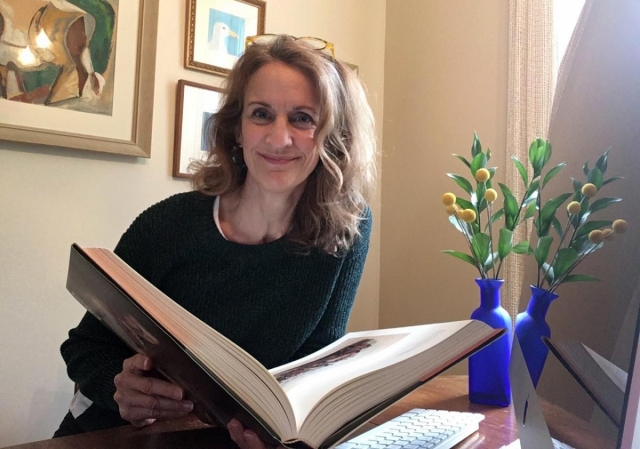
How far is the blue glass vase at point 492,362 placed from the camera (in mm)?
889

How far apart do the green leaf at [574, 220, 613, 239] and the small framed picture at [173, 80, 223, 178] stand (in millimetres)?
1236

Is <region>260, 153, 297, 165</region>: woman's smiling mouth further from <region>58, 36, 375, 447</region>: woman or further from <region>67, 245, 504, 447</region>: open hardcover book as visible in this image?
<region>67, 245, 504, 447</region>: open hardcover book

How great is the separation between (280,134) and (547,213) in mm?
565

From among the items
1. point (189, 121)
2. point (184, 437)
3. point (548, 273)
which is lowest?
point (184, 437)

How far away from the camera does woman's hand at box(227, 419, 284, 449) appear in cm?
52

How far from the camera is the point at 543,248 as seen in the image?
1.84 ft

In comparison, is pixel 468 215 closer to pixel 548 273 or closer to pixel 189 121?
pixel 548 273

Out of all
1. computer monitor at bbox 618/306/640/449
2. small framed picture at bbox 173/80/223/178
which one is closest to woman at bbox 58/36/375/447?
small framed picture at bbox 173/80/223/178

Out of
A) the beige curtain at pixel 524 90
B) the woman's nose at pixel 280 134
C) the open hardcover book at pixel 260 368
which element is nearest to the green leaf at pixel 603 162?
the open hardcover book at pixel 260 368

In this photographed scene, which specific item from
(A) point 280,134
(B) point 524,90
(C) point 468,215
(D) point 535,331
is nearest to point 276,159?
(A) point 280,134

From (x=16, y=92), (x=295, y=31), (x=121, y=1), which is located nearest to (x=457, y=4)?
(x=295, y=31)

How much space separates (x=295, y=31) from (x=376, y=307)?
3.50 feet

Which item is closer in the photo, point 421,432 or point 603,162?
point 603,162

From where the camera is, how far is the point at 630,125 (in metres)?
0.32
